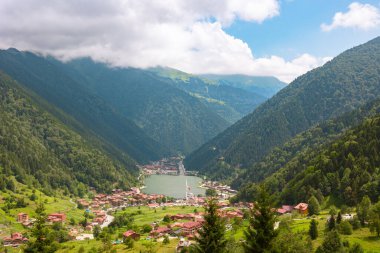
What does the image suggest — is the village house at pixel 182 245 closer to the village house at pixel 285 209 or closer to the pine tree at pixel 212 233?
the village house at pixel 285 209

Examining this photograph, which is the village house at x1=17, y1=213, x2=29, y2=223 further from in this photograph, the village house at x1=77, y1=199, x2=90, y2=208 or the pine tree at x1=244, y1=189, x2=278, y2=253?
the pine tree at x1=244, y1=189, x2=278, y2=253

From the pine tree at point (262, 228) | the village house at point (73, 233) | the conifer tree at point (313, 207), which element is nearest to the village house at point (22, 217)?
the village house at point (73, 233)

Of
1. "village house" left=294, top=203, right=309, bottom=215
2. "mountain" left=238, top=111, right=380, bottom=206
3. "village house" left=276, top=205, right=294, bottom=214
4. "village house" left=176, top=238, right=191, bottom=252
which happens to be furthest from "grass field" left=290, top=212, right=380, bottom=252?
"village house" left=276, top=205, right=294, bottom=214

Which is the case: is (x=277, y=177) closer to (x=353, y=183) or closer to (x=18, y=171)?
(x=353, y=183)

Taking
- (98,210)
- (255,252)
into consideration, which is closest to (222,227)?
(255,252)

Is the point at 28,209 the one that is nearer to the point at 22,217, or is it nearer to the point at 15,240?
the point at 22,217

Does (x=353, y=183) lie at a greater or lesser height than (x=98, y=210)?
greater
